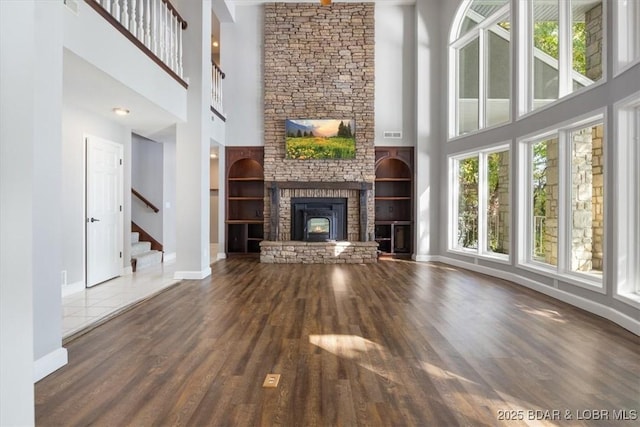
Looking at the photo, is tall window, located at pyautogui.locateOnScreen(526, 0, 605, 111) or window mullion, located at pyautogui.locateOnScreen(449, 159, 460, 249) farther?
window mullion, located at pyautogui.locateOnScreen(449, 159, 460, 249)

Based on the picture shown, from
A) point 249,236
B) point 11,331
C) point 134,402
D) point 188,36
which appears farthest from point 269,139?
point 11,331

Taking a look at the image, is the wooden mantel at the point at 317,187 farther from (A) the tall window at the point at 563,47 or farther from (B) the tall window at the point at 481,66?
(A) the tall window at the point at 563,47

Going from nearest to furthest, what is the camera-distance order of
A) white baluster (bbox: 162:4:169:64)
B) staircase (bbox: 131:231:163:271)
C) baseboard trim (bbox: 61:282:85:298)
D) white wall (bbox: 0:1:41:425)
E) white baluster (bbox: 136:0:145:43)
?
white wall (bbox: 0:1:41:425), white baluster (bbox: 136:0:145:43), baseboard trim (bbox: 61:282:85:298), white baluster (bbox: 162:4:169:64), staircase (bbox: 131:231:163:271)

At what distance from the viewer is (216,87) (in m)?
7.54

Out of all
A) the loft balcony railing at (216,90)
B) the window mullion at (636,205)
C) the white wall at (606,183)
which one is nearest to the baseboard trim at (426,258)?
the white wall at (606,183)

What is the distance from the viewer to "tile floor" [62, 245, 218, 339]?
3.53 metres

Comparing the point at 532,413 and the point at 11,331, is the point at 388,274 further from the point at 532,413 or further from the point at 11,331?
the point at 11,331

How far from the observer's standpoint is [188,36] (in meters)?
5.55

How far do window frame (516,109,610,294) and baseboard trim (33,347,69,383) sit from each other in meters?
5.08

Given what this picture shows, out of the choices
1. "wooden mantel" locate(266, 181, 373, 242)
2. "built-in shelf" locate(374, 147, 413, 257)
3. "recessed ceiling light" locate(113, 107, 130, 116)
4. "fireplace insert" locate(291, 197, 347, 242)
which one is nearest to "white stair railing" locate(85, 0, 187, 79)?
"recessed ceiling light" locate(113, 107, 130, 116)

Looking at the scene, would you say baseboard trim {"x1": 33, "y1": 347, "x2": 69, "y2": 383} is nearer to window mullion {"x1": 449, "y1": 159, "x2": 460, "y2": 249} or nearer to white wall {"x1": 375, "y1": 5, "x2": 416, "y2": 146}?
window mullion {"x1": 449, "y1": 159, "x2": 460, "y2": 249}

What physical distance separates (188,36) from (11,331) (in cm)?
549

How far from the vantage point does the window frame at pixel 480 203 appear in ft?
19.2

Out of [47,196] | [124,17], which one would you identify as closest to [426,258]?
[124,17]
